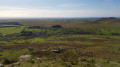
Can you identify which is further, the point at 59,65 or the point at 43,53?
the point at 43,53

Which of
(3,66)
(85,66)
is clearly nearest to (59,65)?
(85,66)

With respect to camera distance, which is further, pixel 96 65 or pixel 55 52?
pixel 55 52

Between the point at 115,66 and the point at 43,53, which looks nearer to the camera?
the point at 115,66

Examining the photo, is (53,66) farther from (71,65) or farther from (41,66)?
(71,65)

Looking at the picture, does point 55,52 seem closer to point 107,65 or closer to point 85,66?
point 85,66

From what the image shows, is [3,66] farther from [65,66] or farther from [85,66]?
[85,66]

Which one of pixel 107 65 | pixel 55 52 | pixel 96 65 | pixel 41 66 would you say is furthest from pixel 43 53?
pixel 107 65

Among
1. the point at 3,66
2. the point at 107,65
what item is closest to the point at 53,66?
the point at 3,66
